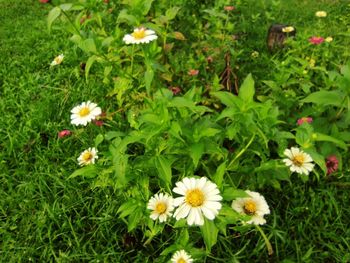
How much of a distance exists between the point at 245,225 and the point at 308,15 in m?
3.05

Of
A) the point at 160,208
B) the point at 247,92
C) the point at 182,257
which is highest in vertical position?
the point at 247,92

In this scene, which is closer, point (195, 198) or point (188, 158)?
point (195, 198)

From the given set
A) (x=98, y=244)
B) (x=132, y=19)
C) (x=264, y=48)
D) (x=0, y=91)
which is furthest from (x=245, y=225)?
(x=0, y=91)

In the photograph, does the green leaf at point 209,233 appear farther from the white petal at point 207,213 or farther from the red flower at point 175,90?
the red flower at point 175,90

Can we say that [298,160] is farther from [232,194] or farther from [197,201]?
[197,201]

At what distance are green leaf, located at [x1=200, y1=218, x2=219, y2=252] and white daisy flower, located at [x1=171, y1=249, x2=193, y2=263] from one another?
21 cm

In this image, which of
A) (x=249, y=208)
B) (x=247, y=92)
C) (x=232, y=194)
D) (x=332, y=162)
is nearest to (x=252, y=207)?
(x=249, y=208)

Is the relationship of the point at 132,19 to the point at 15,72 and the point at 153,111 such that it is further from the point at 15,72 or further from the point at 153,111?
the point at 15,72

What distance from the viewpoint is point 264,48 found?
3.38 meters

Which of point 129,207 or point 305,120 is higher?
point 305,120

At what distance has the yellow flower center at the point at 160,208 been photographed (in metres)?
1.65

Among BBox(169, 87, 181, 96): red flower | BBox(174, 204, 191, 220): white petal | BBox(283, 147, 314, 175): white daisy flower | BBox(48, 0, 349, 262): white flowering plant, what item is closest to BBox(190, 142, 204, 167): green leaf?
BBox(48, 0, 349, 262): white flowering plant

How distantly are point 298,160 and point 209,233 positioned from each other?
56 centimetres

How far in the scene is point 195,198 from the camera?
136 cm
